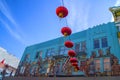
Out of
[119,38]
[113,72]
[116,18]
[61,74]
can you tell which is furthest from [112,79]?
[116,18]

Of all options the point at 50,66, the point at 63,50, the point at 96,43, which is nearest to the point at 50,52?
the point at 63,50

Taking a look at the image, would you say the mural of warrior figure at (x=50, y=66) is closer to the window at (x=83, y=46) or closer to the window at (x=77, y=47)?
the window at (x=77, y=47)

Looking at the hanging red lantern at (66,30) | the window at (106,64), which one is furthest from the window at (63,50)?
the hanging red lantern at (66,30)

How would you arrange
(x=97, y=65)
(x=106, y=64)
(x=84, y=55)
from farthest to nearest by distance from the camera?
1. (x=84, y=55)
2. (x=97, y=65)
3. (x=106, y=64)

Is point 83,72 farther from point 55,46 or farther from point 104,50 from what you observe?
point 55,46

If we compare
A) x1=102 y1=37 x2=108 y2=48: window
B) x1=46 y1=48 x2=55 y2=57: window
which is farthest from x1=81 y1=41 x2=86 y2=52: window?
x1=46 y1=48 x2=55 y2=57: window

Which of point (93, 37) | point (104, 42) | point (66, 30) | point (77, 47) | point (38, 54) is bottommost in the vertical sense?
point (66, 30)

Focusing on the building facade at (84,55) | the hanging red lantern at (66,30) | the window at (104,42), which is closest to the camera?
the hanging red lantern at (66,30)

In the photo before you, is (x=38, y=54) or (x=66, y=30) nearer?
(x=66, y=30)

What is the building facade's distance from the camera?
713 inches

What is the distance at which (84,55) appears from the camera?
66.8 ft

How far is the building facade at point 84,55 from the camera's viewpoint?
59.4 ft

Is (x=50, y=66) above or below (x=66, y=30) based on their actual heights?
A: below

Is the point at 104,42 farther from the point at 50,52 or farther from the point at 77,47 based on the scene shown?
the point at 50,52
